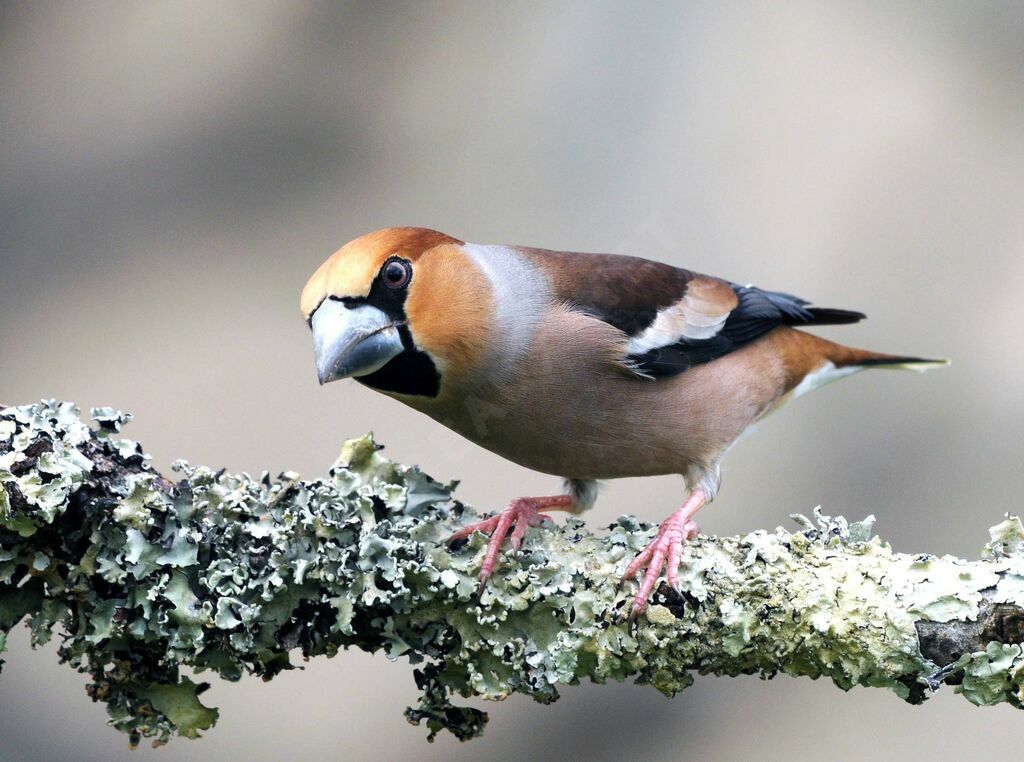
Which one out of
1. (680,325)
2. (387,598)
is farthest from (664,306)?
(387,598)

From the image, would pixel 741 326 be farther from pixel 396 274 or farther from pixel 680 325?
pixel 396 274

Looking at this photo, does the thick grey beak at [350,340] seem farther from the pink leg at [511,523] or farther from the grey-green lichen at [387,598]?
the pink leg at [511,523]

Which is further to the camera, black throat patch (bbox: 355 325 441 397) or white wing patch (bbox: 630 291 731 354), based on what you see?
white wing patch (bbox: 630 291 731 354)

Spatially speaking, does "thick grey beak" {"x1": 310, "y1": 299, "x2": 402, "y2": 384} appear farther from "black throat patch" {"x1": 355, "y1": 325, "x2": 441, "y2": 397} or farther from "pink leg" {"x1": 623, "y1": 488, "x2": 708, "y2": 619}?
"pink leg" {"x1": 623, "y1": 488, "x2": 708, "y2": 619}

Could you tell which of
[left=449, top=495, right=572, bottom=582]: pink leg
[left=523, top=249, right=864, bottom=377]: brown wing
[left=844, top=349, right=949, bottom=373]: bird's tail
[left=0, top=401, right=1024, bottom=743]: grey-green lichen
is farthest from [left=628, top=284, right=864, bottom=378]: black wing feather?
[left=0, top=401, right=1024, bottom=743]: grey-green lichen

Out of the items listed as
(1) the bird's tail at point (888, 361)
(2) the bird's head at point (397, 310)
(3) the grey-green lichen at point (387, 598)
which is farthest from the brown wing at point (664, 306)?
(3) the grey-green lichen at point (387, 598)

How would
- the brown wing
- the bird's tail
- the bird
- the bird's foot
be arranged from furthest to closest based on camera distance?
the bird's tail → the brown wing → the bird → the bird's foot

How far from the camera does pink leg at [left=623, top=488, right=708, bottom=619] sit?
5.39 ft

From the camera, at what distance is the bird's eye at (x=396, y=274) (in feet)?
5.98

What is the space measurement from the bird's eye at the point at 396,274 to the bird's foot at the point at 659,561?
0.63 m

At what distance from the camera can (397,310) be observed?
1.84 meters

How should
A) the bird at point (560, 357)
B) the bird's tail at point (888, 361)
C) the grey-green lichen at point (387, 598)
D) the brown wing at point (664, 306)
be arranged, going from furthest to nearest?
the bird's tail at point (888, 361), the brown wing at point (664, 306), the bird at point (560, 357), the grey-green lichen at point (387, 598)

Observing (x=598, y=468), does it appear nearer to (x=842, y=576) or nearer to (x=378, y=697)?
(x=842, y=576)

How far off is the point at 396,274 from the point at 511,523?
52 centimetres
